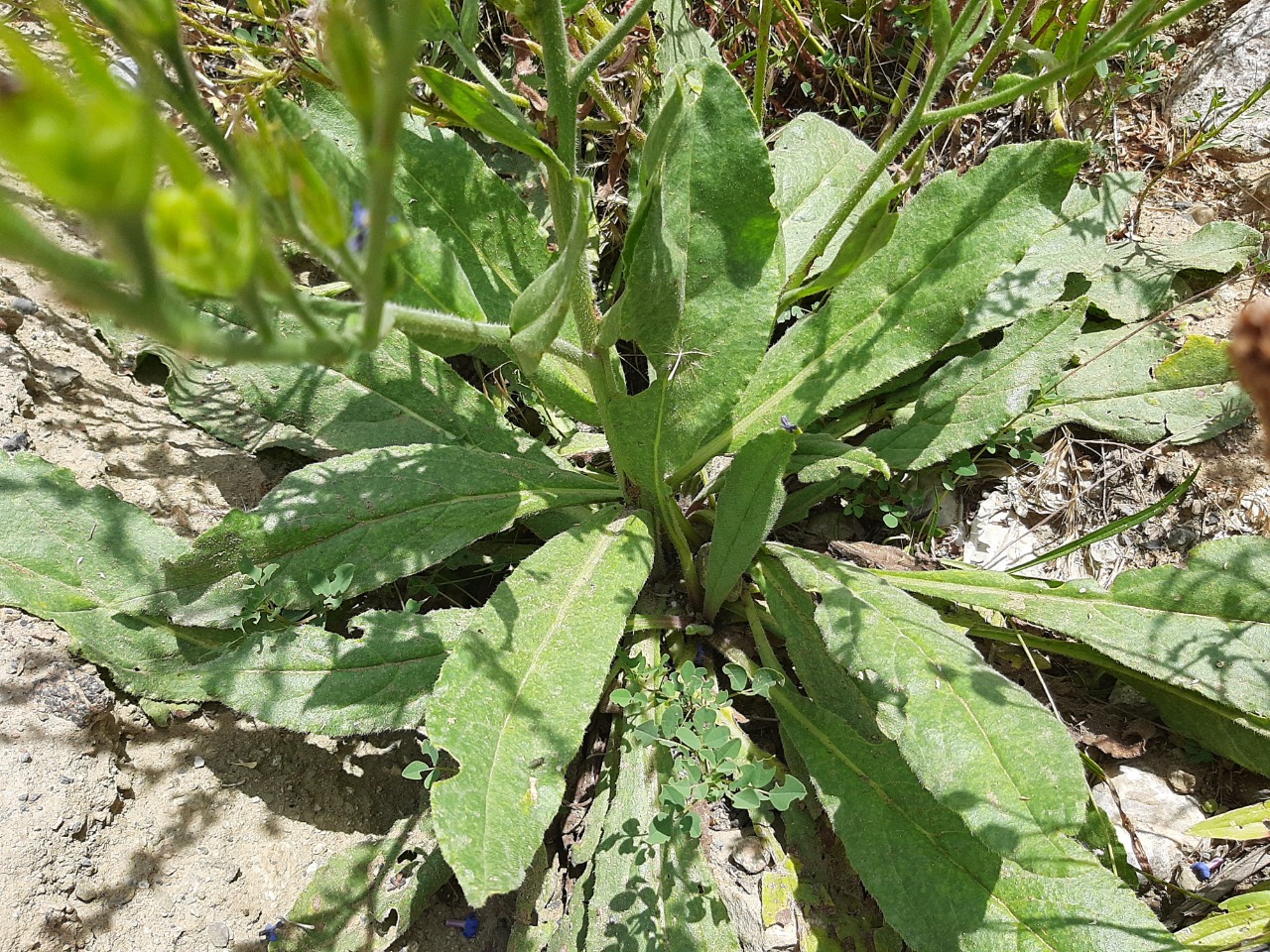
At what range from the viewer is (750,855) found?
2080 millimetres

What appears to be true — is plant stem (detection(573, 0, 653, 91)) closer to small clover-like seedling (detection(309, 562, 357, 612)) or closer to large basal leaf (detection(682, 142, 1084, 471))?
large basal leaf (detection(682, 142, 1084, 471))

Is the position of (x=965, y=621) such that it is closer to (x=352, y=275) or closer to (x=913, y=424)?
(x=913, y=424)

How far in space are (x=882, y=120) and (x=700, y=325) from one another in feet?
5.33

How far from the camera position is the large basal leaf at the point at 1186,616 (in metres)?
1.96

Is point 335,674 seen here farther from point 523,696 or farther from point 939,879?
point 939,879

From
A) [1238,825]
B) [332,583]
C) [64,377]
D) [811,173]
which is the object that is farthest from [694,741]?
[64,377]

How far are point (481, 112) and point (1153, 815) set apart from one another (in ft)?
7.30

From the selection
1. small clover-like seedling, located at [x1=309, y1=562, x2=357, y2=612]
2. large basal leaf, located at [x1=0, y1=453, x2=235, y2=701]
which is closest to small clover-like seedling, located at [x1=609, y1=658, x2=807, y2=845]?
small clover-like seedling, located at [x1=309, y1=562, x2=357, y2=612]

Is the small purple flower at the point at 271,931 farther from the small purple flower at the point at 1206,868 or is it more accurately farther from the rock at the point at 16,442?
the small purple flower at the point at 1206,868

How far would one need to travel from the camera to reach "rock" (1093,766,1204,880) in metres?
2.05

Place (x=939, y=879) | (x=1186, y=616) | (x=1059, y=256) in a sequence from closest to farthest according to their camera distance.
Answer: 1. (x=939, y=879)
2. (x=1186, y=616)
3. (x=1059, y=256)

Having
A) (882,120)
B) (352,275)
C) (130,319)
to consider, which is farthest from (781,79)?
(130,319)

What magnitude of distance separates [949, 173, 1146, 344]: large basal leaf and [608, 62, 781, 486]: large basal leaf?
0.79 m

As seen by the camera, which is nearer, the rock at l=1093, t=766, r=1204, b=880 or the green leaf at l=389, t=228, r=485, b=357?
the green leaf at l=389, t=228, r=485, b=357
